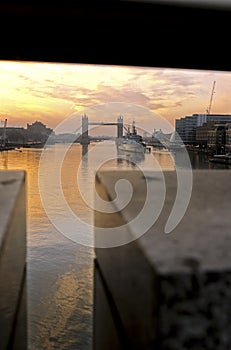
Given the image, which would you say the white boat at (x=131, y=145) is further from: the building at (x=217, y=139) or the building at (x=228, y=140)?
the building at (x=217, y=139)

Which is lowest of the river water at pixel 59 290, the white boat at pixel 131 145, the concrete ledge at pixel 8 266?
the river water at pixel 59 290

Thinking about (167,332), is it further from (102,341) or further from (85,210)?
(85,210)

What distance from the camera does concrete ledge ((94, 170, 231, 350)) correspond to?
21.0 inches

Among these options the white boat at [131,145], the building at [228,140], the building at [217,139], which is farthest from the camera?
the building at [217,139]

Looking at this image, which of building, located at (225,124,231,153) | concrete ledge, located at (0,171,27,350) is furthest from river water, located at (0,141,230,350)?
building, located at (225,124,231,153)

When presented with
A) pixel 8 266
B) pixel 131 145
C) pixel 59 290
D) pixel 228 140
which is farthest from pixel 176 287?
pixel 228 140

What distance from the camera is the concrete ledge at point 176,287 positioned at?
53cm

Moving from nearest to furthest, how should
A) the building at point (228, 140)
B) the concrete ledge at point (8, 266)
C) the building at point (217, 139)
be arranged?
1. the concrete ledge at point (8, 266)
2. the building at point (228, 140)
3. the building at point (217, 139)

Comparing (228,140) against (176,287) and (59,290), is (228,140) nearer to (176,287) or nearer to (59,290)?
(59,290)

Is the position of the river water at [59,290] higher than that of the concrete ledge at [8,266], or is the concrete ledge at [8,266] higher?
the concrete ledge at [8,266]

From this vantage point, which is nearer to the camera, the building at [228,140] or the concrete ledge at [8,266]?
the concrete ledge at [8,266]

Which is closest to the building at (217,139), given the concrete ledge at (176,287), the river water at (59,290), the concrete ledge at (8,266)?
the river water at (59,290)

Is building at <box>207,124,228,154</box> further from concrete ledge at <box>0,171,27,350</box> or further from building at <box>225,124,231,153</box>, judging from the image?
concrete ledge at <box>0,171,27,350</box>

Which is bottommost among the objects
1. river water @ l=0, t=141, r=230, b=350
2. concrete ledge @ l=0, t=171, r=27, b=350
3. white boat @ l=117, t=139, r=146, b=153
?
river water @ l=0, t=141, r=230, b=350
